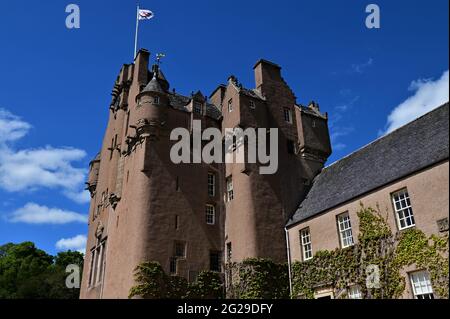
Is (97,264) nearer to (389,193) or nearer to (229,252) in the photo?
(229,252)

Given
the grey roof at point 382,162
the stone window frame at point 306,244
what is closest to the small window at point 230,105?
the grey roof at point 382,162

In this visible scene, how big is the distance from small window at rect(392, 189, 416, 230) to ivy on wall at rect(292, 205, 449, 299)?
0.55 m

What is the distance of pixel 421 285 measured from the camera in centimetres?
1908

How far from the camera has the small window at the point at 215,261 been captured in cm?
2867

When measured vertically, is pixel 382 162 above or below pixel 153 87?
below

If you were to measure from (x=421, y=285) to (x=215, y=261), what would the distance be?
1388cm

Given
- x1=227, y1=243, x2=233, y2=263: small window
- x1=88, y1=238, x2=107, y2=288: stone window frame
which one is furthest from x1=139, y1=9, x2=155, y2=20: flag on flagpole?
x1=227, y1=243, x2=233, y2=263: small window

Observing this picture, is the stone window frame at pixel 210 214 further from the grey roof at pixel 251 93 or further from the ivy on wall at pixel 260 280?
the grey roof at pixel 251 93

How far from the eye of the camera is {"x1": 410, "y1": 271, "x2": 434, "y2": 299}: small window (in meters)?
18.7

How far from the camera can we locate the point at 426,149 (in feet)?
68.7

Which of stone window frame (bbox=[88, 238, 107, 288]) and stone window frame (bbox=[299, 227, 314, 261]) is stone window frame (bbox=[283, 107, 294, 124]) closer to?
stone window frame (bbox=[299, 227, 314, 261])

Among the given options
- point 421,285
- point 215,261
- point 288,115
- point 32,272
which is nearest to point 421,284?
point 421,285
